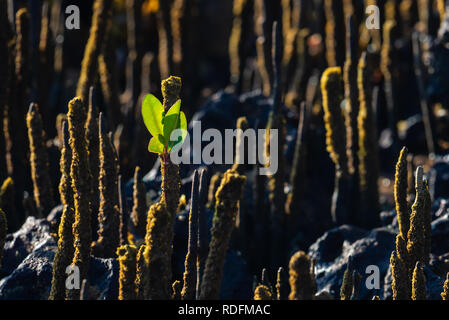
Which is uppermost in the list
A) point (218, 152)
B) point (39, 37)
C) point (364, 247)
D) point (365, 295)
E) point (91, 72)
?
point (39, 37)

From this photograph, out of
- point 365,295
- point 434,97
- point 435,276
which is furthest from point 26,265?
point 434,97

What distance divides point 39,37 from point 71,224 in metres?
1.74

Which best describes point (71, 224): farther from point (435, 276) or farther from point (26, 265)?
point (435, 276)

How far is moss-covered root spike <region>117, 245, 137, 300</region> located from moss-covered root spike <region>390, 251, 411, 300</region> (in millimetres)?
804

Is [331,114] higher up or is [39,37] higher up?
[39,37]

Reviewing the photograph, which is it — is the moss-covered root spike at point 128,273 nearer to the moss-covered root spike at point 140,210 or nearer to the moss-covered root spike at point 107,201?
the moss-covered root spike at point 107,201

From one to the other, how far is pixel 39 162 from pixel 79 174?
0.70m

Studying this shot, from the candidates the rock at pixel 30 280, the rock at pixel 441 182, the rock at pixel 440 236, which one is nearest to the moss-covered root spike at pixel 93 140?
the rock at pixel 30 280

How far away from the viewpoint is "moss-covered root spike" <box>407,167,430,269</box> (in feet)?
7.32

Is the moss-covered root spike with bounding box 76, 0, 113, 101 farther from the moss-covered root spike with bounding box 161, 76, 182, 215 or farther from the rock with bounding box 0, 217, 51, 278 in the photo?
the moss-covered root spike with bounding box 161, 76, 182, 215

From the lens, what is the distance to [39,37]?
3.67 m

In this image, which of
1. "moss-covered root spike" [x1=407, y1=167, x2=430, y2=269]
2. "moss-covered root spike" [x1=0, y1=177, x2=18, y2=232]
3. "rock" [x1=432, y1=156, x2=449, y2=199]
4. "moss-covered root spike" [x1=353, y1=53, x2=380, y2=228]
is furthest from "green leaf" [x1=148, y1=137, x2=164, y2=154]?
"rock" [x1=432, y1=156, x2=449, y2=199]

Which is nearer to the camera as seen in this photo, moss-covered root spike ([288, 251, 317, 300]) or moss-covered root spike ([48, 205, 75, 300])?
moss-covered root spike ([288, 251, 317, 300])

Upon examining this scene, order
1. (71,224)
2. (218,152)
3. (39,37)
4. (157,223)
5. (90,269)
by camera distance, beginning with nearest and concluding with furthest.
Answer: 1. (157,223)
2. (71,224)
3. (90,269)
4. (218,152)
5. (39,37)
